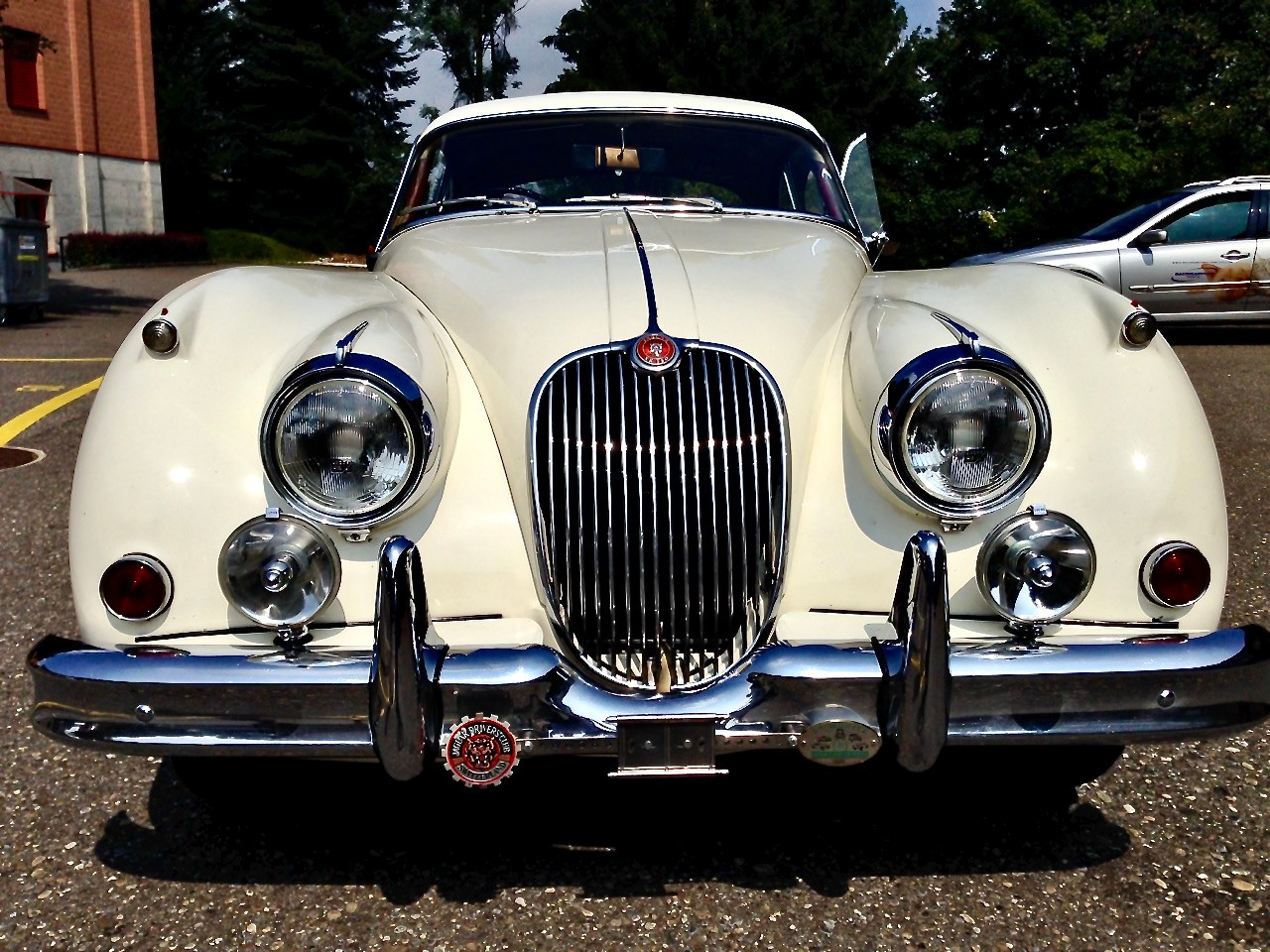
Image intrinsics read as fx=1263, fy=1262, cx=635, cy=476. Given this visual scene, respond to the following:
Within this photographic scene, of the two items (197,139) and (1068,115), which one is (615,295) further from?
(197,139)

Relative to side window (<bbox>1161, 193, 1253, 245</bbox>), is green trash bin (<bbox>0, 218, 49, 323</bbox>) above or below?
below

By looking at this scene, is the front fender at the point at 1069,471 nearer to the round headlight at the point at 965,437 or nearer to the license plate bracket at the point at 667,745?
the round headlight at the point at 965,437

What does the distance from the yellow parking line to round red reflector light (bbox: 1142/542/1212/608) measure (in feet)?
22.3

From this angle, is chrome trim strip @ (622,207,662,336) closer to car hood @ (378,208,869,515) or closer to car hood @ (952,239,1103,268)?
car hood @ (378,208,869,515)

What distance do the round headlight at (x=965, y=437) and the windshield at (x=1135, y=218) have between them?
11146mm

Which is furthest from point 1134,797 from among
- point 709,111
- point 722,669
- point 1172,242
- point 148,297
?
point 148,297

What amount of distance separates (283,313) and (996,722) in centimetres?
191

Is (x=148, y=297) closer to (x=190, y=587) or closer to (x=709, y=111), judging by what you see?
(x=709, y=111)

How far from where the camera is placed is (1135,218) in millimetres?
12922

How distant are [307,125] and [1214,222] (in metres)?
34.5

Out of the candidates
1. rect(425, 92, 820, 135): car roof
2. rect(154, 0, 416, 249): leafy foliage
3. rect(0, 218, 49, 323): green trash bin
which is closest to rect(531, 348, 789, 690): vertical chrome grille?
rect(425, 92, 820, 135): car roof

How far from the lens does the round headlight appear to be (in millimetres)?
2680

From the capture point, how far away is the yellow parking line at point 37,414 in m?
8.00

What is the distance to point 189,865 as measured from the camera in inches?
115
